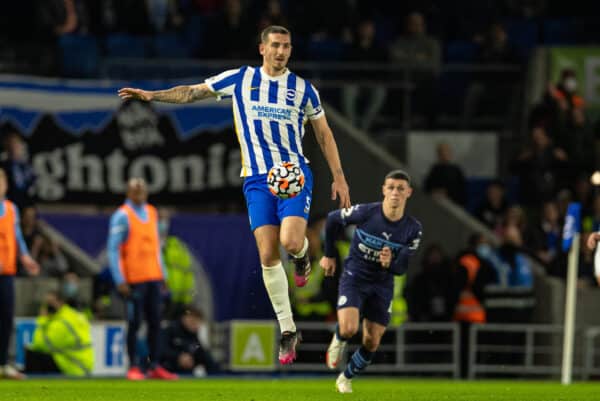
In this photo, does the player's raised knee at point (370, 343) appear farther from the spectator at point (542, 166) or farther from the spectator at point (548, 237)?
the spectator at point (542, 166)

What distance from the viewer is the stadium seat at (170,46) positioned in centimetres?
2208

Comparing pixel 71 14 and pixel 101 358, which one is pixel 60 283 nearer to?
pixel 101 358

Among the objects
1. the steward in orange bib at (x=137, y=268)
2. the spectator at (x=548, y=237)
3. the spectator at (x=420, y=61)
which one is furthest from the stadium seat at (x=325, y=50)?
the steward in orange bib at (x=137, y=268)

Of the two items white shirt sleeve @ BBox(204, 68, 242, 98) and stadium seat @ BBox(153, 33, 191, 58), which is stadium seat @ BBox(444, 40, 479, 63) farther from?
white shirt sleeve @ BBox(204, 68, 242, 98)

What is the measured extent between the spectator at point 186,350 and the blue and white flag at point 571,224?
14.7 ft

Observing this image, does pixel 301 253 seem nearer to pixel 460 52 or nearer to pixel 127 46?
pixel 127 46

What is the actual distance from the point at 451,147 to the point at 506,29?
9.44 feet

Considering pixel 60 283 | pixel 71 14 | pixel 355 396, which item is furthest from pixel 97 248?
pixel 355 396

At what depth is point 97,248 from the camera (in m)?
20.8

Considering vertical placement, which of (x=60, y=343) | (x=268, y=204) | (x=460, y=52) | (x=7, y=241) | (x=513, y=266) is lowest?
(x=60, y=343)

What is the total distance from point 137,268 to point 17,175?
3607 millimetres

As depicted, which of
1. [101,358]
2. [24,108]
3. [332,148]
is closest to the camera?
[332,148]

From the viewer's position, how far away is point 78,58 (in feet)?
70.9

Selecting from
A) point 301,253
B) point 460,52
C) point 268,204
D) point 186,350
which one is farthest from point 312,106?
point 460,52
